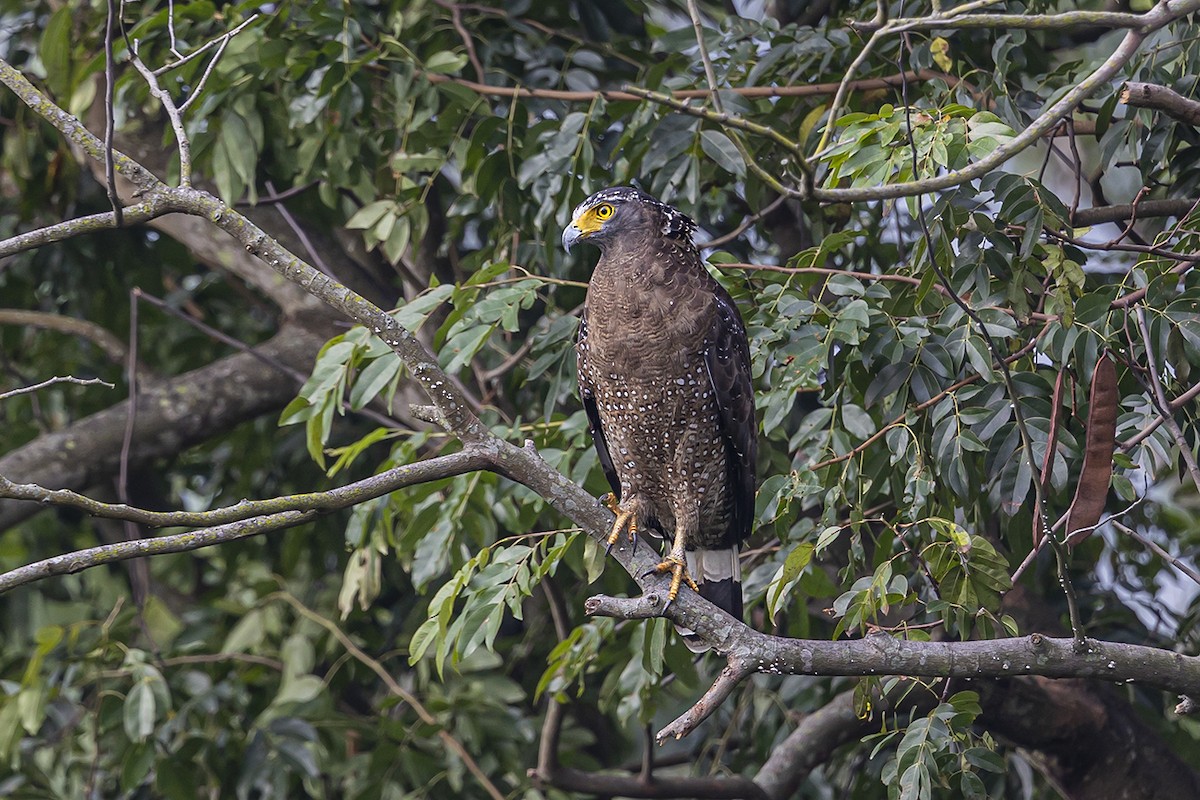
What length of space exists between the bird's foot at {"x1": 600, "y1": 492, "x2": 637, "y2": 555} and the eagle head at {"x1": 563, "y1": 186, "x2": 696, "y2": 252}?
0.66 metres

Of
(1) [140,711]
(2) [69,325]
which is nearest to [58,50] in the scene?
(2) [69,325]

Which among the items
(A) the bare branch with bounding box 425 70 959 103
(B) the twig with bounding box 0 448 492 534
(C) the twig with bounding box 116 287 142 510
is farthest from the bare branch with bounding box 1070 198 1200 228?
(C) the twig with bounding box 116 287 142 510

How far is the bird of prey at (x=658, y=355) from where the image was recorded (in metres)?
3.05

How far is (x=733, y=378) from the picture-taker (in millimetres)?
3090

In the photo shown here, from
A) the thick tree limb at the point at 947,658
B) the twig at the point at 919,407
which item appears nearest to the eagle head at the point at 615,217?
the twig at the point at 919,407

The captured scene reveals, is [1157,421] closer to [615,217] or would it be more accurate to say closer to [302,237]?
[615,217]

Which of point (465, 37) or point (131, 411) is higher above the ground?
point (465, 37)

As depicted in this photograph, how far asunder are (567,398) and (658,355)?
3.55 ft

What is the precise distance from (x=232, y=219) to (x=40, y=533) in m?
3.34

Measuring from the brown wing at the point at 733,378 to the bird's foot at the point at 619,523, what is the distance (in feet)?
1.13

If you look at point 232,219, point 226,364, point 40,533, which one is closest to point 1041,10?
point 232,219

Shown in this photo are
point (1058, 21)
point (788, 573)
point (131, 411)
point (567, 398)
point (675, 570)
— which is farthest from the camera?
point (131, 411)

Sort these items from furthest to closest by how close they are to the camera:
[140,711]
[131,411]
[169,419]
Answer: [169,419], [131,411], [140,711]

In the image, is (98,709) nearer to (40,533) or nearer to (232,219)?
(40,533)
